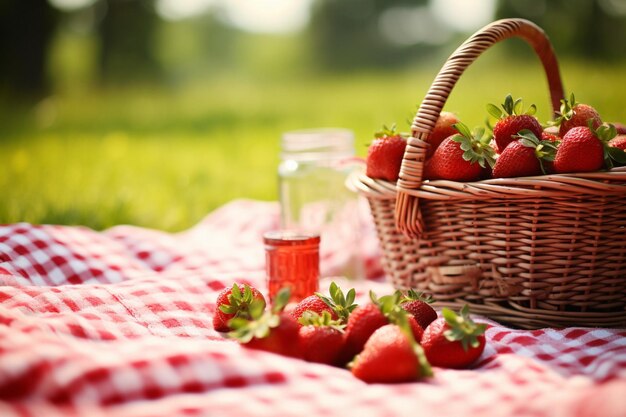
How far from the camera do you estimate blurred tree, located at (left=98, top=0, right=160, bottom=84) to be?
4.89 meters

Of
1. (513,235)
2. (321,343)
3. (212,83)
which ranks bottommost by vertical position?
(321,343)

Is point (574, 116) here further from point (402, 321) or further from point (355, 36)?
point (355, 36)

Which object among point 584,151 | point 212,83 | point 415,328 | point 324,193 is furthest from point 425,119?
point 212,83

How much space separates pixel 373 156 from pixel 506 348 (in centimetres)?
49

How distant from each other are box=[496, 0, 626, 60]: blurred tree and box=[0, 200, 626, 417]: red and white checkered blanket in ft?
10.5

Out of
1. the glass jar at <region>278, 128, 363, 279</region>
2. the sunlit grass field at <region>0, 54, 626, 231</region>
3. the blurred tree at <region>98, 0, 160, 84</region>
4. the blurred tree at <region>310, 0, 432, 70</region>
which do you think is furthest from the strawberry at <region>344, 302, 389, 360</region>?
the blurred tree at <region>98, 0, 160, 84</region>

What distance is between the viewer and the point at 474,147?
4.47 ft

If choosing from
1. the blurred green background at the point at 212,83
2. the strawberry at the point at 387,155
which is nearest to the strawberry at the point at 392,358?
the strawberry at the point at 387,155

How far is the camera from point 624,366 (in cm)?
108

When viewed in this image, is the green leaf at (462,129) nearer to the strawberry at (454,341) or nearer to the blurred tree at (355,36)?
the strawberry at (454,341)

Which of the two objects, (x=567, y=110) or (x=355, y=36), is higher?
(x=355, y=36)

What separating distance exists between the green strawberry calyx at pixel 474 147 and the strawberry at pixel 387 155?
0.14 meters

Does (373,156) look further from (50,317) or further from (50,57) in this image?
(50,57)

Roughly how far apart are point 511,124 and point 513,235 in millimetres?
215
